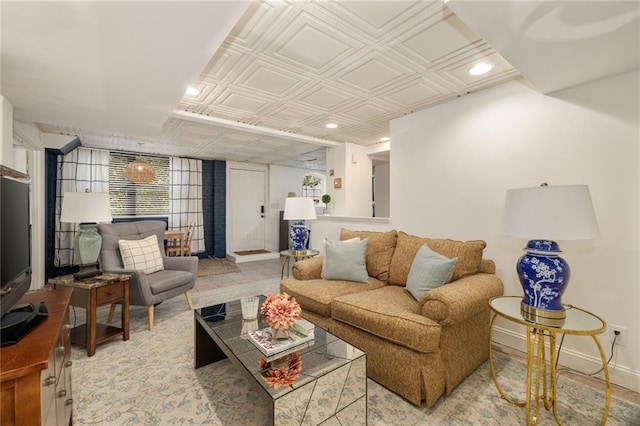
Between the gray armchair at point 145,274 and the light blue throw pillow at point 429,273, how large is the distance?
7.52ft

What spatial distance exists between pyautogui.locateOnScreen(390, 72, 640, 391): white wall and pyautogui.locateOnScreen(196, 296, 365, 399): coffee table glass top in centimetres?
182

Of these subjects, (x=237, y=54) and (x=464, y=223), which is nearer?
(x=237, y=54)

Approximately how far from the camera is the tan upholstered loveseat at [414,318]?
1.61 m

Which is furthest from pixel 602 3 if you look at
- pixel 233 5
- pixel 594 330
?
pixel 233 5

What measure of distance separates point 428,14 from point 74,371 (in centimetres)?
337

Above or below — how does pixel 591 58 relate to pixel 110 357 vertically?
above

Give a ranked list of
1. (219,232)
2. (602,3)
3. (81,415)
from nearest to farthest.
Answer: (602,3) → (81,415) → (219,232)

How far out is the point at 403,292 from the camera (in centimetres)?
229

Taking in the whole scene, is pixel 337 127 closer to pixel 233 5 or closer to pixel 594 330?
pixel 233 5

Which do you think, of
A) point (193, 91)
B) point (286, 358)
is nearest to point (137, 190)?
point (193, 91)

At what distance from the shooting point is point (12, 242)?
46.8 inches

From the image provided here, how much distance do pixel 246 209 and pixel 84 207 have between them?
4026 millimetres

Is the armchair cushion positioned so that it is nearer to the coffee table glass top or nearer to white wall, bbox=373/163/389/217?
the coffee table glass top

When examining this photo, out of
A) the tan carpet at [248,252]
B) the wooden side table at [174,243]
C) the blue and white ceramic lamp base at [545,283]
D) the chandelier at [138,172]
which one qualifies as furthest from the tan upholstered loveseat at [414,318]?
the tan carpet at [248,252]
